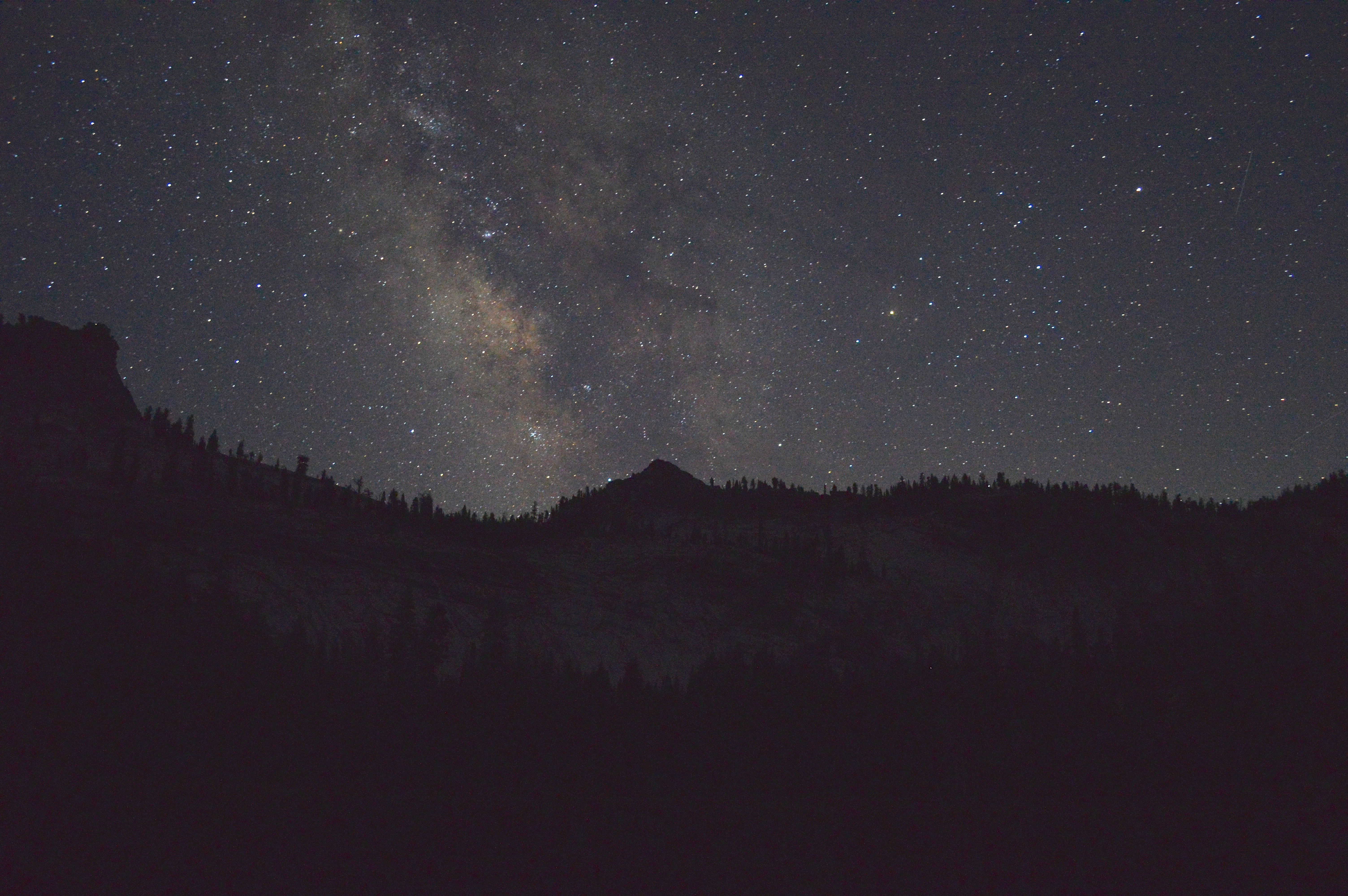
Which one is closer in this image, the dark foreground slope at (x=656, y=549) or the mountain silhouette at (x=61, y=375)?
the dark foreground slope at (x=656, y=549)

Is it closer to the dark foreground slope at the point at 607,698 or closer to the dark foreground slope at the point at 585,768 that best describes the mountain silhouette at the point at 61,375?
the dark foreground slope at the point at 607,698

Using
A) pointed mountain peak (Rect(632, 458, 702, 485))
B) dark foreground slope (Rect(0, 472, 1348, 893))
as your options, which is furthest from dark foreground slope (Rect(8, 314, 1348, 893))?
pointed mountain peak (Rect(632, 458, 702, 485))

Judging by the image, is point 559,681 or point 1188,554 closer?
point 559,681

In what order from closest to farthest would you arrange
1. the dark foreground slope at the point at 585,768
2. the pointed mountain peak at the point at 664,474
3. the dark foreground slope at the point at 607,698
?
the dark foreground slope at the point at 585,768 < the dark foreground slope at the point at 607,698 < the pointed mountain peak at the point at 664,474

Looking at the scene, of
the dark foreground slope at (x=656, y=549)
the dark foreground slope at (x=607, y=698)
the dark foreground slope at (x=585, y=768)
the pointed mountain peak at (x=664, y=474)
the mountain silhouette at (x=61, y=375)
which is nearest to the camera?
the dark foreground slope at (x=585, y=768)

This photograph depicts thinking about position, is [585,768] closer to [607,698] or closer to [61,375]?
[607,698]

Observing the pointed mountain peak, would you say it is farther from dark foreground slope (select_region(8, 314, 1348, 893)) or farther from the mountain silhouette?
the mountain silhouette

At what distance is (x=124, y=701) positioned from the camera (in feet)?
79.1

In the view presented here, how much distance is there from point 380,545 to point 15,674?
17900 millimetres

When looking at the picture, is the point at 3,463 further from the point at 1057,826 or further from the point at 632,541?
the point at 1057,826

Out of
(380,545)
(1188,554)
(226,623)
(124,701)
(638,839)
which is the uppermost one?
(1188,554)

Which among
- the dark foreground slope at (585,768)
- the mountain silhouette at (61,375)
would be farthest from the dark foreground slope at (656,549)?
the dark foreground slope at (585,768)

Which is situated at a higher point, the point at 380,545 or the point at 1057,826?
the point at 380,545

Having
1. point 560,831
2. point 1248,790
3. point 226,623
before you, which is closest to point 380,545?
point 226,623
